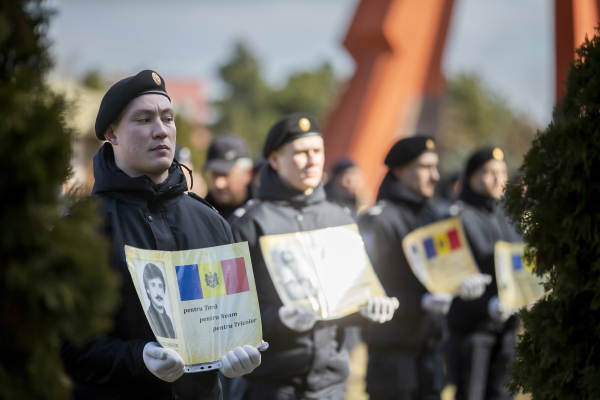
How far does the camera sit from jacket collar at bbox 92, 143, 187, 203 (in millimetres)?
2504

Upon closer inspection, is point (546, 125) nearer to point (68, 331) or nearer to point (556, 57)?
point (68, 331)

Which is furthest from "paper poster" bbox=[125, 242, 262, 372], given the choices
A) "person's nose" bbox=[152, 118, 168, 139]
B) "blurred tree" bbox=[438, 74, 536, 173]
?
"blurred tree" bbox=[438, 74, 536, 173]

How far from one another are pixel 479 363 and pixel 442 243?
3.94 ft

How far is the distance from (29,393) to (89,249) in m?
0.38

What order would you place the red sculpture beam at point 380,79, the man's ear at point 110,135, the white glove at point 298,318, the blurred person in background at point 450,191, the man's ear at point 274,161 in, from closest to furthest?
the man's ear at point 110,135
the white glove at point 298,318
the man's ear at point 274,161
the blurred person in background at point 450,191
the red sculpture beam at point 380,79

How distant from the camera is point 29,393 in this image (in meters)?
1.58

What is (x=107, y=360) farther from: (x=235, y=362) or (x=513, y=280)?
(x=513, y=280)

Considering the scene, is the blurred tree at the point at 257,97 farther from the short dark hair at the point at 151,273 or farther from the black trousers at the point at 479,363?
the short dark hair at the point at 151,273

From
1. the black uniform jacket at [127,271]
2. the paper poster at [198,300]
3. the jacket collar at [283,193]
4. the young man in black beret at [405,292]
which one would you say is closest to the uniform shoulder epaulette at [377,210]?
the young man in black beret at [405,292]

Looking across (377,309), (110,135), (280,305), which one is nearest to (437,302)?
(377,309)

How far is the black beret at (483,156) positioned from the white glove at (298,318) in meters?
3.11

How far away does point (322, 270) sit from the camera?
11.8ft

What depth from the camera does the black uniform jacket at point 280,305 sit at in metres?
3.60

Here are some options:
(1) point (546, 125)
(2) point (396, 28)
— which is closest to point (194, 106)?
(2) point (396, 28)
